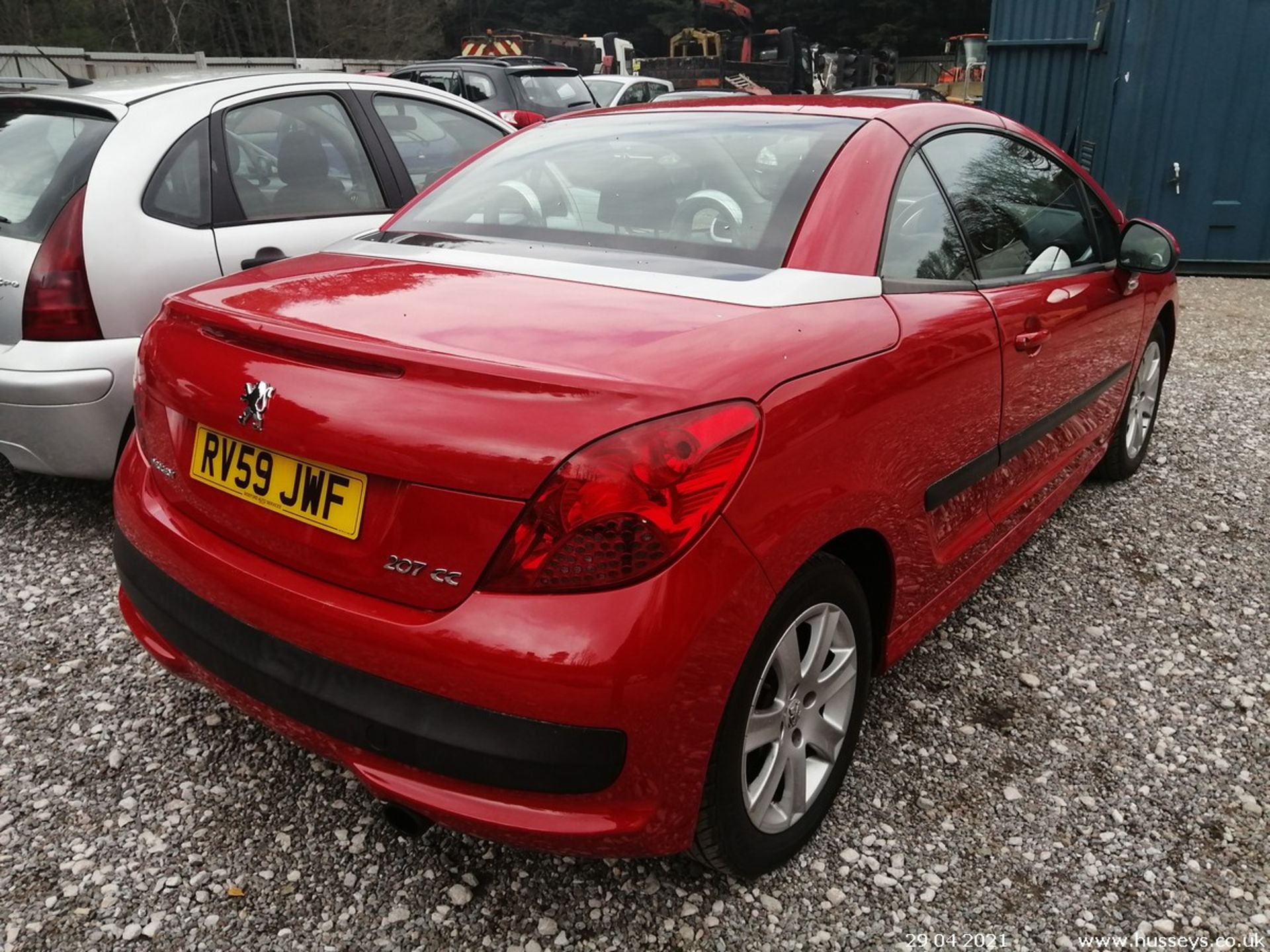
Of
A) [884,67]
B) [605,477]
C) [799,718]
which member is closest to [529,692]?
[605,477]

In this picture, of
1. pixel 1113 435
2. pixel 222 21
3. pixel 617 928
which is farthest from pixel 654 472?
pixel 222 21

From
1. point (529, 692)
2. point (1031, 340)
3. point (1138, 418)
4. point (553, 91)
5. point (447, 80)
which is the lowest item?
point (1138, 418)

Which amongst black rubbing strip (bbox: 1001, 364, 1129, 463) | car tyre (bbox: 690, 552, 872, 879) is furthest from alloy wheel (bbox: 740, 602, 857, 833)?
black rubbing strip (bbox: 1001, 364, 1129, 463)

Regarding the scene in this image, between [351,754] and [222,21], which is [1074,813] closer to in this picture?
[351,754]

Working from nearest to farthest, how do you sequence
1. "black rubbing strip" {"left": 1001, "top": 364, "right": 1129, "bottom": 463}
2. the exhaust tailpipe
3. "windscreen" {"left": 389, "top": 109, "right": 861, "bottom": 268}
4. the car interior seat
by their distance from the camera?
the exhaust tailpipe < "windscreen" {"left": 389, "top": 109, "right": 861, "bottom": 268} < "black rubbing strip" {"left": 1001, "top": 364, "right": 1129, "bottom": 463} < the car interior seat

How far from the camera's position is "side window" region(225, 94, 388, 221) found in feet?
12.4

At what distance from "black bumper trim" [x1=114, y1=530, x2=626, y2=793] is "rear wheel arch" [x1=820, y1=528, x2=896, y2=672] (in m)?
0.71

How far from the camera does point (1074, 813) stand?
7.54 ft

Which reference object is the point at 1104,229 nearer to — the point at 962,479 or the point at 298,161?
the point at 962,479

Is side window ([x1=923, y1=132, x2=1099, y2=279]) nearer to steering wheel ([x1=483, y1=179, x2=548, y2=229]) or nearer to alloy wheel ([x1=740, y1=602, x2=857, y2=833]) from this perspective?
steering wheel ([x1=483, y1=179, x2=548, y2=229])

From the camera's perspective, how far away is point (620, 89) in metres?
15.9

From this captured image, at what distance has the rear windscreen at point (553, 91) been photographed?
1160cm

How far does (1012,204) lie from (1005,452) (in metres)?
0.79

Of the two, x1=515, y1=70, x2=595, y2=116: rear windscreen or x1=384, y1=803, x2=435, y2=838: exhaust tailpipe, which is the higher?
x1=515, y1=70, x2=595, y2=116: rear windscreen
